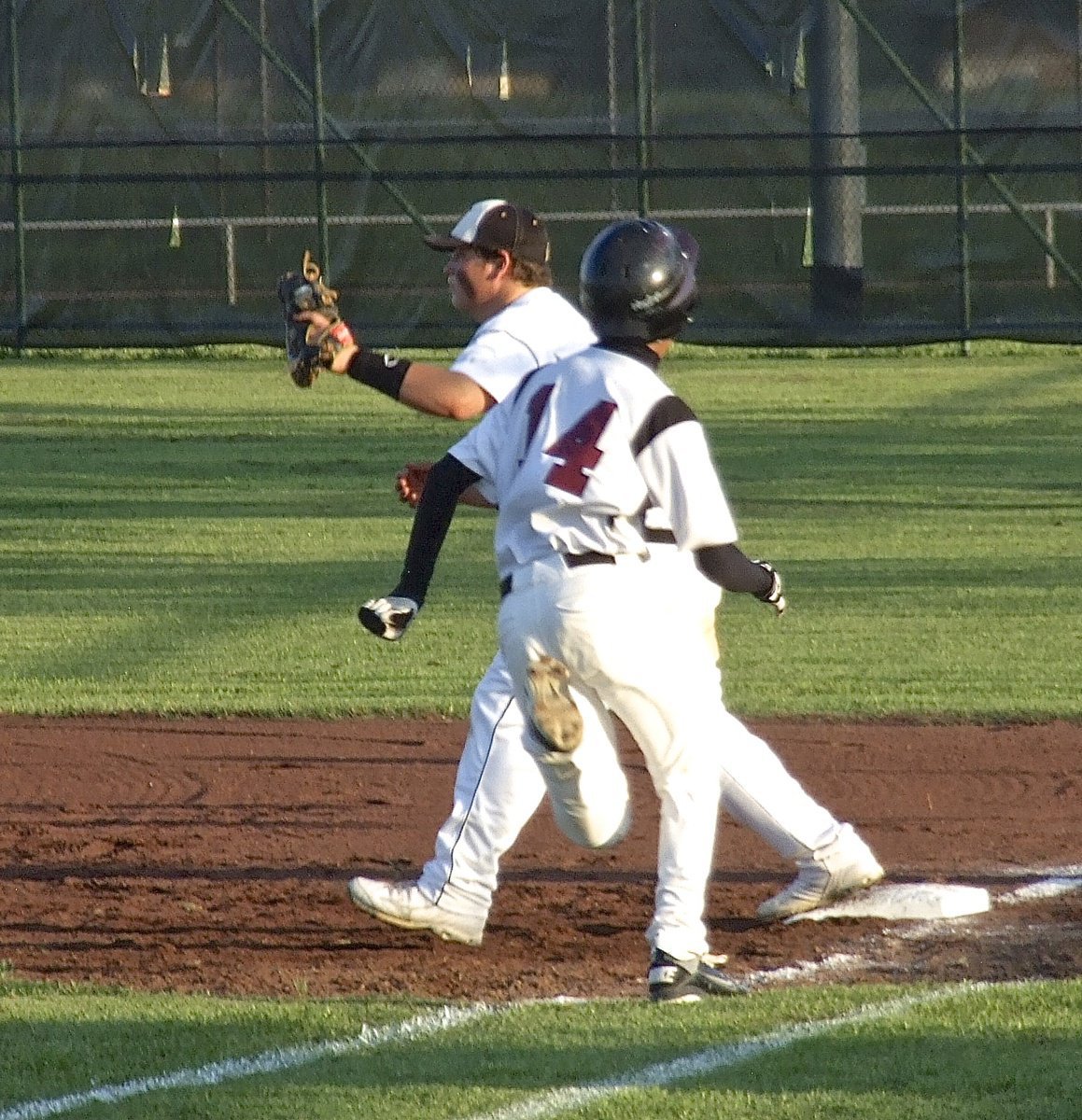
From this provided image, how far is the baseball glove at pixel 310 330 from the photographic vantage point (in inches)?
203

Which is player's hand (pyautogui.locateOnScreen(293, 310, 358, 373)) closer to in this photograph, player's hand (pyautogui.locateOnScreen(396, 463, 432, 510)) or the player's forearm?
the player's forearm

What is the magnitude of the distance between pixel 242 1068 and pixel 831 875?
1798 millimetres

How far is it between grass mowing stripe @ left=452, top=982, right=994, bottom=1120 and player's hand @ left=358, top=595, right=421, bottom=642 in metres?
1.30

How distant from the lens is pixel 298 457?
14562 mm

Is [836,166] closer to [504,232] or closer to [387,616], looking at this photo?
[504,232]

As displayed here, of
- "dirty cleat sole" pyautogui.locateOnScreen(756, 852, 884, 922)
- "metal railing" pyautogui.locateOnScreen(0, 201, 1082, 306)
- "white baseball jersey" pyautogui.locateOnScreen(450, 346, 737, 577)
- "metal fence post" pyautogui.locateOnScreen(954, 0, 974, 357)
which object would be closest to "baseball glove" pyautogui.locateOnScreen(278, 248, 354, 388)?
"white baseball jersey" pyautogui.locateOnScreen(450, 346, 737, 577)

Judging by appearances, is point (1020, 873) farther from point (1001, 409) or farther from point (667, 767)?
point (1001, 409)

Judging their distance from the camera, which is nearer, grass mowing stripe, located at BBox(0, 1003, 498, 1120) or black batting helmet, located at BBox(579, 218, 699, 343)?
grass mowing stripe, located at BBox(0, 1003, 498, 1120)

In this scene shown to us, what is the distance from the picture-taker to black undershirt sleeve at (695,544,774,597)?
4.57 meters

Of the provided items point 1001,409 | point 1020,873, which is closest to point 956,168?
point 1001,409

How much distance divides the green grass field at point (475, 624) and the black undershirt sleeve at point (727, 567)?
0.43ft

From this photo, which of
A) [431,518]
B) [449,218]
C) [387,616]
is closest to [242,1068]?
[387,616]

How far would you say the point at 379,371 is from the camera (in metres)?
5.21

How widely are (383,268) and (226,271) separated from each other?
1.38 metres
